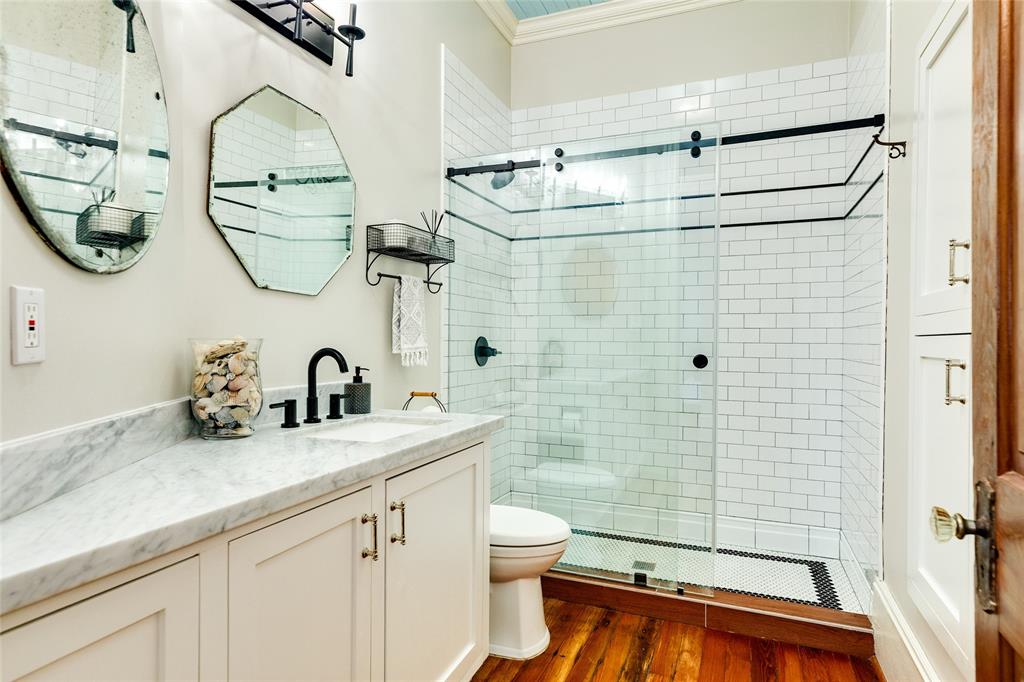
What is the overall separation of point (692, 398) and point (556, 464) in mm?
739

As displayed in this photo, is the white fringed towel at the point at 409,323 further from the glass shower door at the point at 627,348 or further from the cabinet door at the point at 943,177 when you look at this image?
the cabinet door at the point at 943,177

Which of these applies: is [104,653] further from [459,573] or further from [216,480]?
[459,573]

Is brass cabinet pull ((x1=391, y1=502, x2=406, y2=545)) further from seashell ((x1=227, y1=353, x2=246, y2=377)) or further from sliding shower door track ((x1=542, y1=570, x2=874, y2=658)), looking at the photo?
sliding shower door track ((x1=542, y1=570, x2=874, y2=658))

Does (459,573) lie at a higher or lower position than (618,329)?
lower

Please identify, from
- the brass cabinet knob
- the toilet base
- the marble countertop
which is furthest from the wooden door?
the toilet base

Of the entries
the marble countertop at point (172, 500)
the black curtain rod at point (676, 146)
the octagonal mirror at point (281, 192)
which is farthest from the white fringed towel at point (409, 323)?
the marble countertop at point (172, 500)

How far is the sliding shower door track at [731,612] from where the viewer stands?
7.35 ft

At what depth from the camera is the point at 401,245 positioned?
2.29 m

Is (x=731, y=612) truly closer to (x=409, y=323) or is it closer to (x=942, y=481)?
(x=942, y=481)

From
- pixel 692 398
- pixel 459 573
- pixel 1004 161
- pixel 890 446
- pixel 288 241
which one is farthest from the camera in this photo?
pixel 692 398

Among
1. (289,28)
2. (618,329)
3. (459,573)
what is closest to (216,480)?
(459,573)

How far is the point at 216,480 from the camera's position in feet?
3.69

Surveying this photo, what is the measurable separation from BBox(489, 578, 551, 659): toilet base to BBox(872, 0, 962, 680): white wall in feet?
4.11

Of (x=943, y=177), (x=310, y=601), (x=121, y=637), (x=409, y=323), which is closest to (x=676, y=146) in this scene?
(x=943, y=177)
